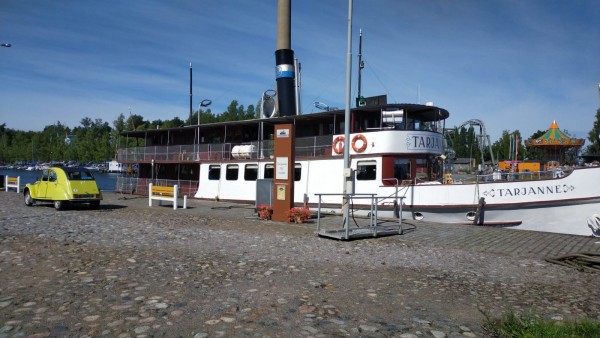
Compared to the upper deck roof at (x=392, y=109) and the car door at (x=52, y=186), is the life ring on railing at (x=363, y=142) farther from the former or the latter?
the car door at (x=52, y=186)

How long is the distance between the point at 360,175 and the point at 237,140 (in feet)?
34.5

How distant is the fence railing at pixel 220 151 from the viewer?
2067cm

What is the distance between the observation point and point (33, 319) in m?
4.60

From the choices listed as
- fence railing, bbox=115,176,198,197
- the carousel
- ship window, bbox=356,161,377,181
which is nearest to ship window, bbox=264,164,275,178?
ship window, bbox=356,161,377,181

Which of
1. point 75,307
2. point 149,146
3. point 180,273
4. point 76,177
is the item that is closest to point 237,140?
point 149,146

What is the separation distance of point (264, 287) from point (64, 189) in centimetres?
1519

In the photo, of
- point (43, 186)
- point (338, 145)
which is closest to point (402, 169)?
point (338, 145)

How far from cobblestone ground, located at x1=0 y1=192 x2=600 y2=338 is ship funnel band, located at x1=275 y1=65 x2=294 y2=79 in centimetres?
1587

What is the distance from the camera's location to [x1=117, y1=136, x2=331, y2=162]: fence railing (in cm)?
2067

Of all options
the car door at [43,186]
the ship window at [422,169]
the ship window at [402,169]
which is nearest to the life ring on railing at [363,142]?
the ship window at [402,169]

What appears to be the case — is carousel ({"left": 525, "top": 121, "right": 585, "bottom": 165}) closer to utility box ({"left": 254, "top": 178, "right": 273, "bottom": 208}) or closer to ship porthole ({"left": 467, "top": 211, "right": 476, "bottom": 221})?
ship porthole ({"left": 467, "top": 211, "right": 476, "bottom": 221})

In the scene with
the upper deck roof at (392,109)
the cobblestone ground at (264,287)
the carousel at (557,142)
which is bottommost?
the cobblestone ground at (264,287)

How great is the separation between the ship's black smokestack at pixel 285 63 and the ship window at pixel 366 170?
7.88 metres

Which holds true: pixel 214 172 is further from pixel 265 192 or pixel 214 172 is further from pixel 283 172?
pixel 283 172
